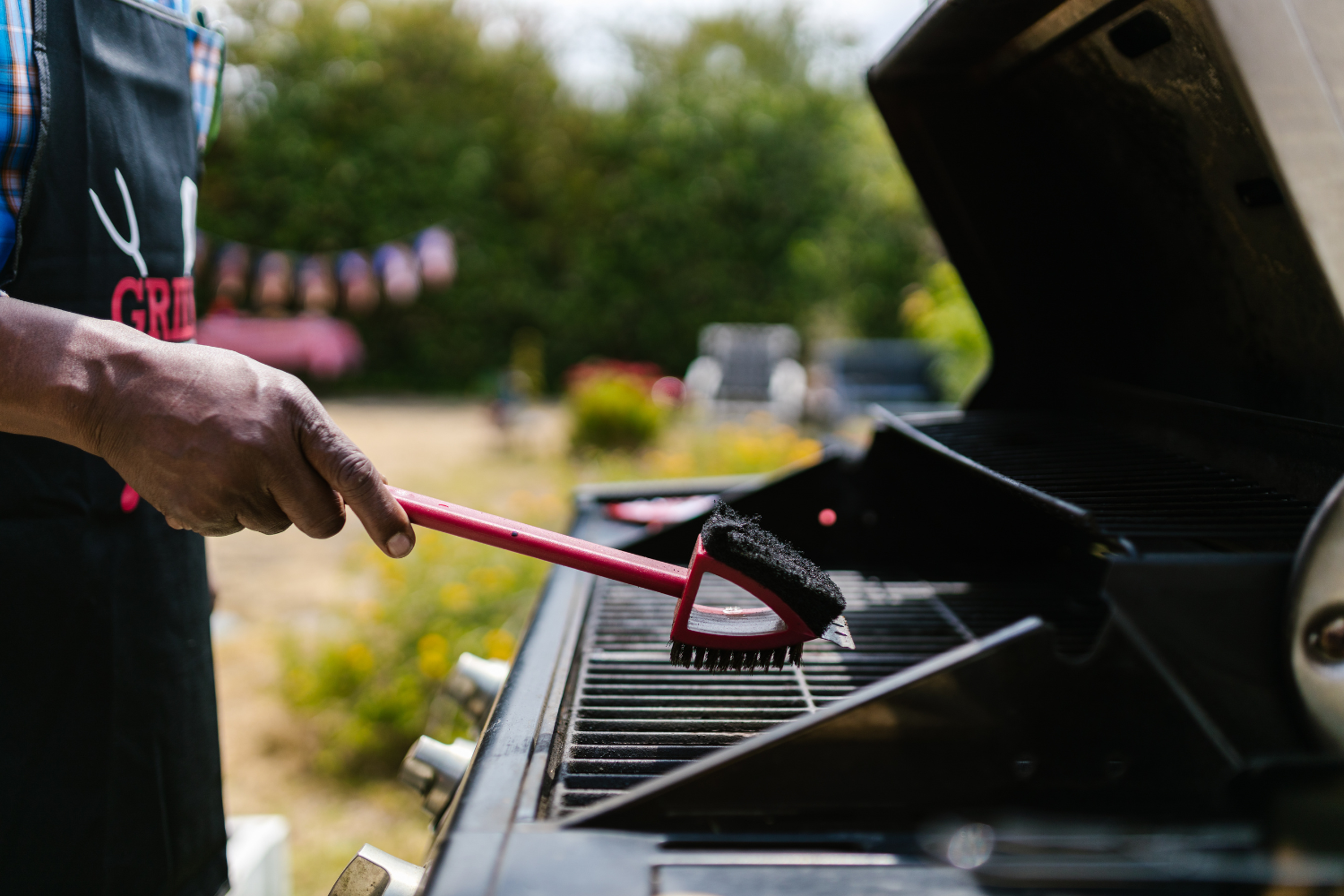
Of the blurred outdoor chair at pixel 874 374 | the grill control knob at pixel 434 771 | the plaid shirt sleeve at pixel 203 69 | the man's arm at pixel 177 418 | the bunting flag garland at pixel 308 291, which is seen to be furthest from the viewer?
the bunting flag garland at pixel 308 291

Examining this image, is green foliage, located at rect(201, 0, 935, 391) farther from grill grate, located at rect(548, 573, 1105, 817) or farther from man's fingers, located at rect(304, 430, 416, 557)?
man's fingers, located at rect(304, 430, 416, 557)

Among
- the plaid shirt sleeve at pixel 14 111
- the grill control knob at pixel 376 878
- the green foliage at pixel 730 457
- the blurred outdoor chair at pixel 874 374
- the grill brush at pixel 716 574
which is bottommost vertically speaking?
the blurred outdoor chair at pixel 874 374

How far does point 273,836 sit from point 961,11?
2.25m

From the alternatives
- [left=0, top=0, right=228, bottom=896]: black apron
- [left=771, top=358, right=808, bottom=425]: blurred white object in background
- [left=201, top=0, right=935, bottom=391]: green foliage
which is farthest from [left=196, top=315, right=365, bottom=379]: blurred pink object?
[left=0, top=0, right=228, bottom=896]: black apron

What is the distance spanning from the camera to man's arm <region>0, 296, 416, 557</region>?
2.99 feet

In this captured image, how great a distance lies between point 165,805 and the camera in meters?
1.30

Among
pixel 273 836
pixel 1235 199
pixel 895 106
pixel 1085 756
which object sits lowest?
pixel 273 836

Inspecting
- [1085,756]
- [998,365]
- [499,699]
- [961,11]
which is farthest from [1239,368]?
[499,699]

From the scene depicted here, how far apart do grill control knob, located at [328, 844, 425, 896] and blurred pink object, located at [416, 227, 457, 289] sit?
12.4 meters

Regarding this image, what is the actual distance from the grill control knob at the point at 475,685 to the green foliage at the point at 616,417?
6.29m

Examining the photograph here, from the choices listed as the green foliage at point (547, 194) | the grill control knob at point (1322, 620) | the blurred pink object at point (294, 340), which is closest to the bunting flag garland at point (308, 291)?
the blurred pink object at point (294, 340)

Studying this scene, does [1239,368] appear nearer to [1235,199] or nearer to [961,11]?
[1235,199]

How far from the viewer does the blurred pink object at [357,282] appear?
12398mm

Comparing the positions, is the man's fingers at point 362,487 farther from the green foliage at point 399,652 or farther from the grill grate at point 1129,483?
the green foliage at point 399,652
